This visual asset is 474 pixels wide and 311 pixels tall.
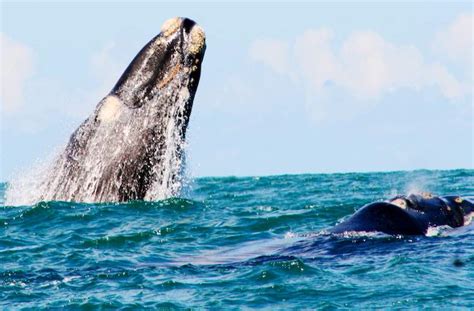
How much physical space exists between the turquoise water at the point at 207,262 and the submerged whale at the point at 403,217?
0.21m

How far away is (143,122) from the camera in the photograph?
16.2 m

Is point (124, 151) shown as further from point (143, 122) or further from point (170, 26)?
point (170, 26)

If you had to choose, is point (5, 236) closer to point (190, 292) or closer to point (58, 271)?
point (58, 271)

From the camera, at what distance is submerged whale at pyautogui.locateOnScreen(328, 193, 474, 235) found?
12.7 m

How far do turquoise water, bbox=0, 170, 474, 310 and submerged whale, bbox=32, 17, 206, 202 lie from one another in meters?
0.52

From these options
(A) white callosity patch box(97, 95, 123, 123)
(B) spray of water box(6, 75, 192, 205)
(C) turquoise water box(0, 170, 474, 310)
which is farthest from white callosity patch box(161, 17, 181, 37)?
(C) turquoise water box(0, 170, 474, 310)

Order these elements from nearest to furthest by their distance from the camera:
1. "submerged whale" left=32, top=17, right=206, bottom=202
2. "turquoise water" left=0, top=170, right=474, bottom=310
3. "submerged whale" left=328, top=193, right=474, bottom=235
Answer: "turquoise water" left=0, top=170, right=474, bottom=310 < "submerged whale" left=328, top=193, right=474, bottom=235 < "submerged whale" left=32, top=17, right=206, bottom=202

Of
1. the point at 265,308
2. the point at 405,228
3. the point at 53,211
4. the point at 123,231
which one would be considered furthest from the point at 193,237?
the point at 265,308

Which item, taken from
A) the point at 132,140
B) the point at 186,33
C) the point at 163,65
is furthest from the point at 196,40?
the point at 132,140

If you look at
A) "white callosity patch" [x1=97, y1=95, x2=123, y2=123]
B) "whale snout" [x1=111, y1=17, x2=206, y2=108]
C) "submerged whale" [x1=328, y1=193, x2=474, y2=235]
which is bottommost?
"submerged whale" [x1=328, y1=193, x2=474, y2=235]

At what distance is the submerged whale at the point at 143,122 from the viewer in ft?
53.0

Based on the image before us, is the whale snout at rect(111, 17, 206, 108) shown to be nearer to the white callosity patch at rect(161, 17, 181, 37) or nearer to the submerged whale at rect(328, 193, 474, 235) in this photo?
the white callosity patch at rect(161, 17, 181, 37)

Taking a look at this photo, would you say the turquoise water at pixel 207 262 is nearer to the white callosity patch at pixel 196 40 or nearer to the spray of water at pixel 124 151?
the spray of water at pixel 124 151

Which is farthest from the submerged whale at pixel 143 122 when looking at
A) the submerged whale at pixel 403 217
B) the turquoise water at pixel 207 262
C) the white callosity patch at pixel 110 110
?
the submerged whale at pixel 403 217
